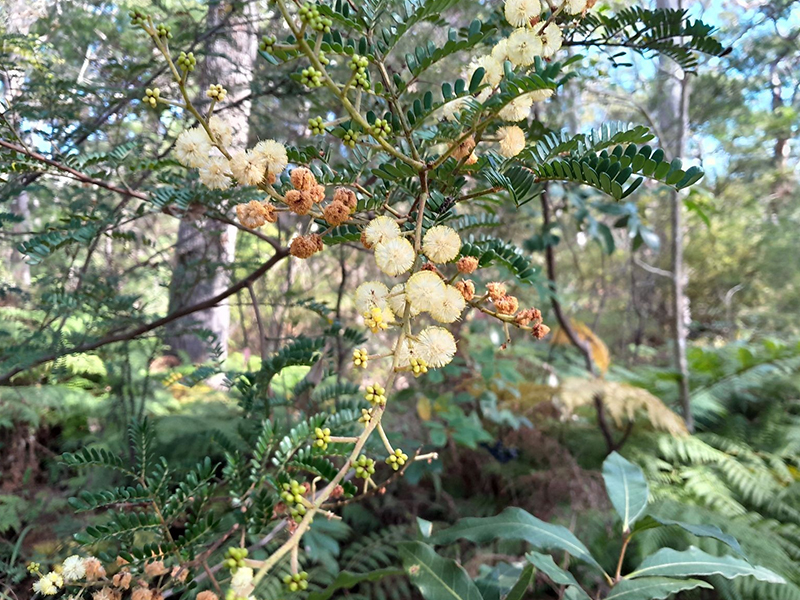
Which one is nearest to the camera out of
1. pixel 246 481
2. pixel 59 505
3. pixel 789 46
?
pixel 246 481

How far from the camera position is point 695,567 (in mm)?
778

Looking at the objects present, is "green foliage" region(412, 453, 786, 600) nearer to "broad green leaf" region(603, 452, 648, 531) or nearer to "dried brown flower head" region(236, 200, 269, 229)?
"broad green leaf" region(603, 452, 648, 531)

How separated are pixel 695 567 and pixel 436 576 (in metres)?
0.46

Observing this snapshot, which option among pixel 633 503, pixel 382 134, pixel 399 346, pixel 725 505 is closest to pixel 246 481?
pixel 399 346

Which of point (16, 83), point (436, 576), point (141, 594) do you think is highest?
point (16, 83)

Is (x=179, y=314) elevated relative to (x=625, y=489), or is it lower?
elevated

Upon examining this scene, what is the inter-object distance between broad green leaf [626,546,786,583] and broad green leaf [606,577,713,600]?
1.1 inches

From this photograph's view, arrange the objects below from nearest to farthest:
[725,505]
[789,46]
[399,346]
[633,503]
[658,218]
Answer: [399,346]
[633,503]
[725,505]
[789,46]
[658,218]

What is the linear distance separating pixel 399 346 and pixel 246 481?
405 mm

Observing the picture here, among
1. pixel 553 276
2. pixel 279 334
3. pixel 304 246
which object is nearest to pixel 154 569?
pixel 304 246

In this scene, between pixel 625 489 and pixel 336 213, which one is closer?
pixel 336 213

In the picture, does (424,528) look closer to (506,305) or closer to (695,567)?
(695,567)

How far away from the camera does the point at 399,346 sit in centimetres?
39

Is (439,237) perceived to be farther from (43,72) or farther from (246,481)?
(43,72)
